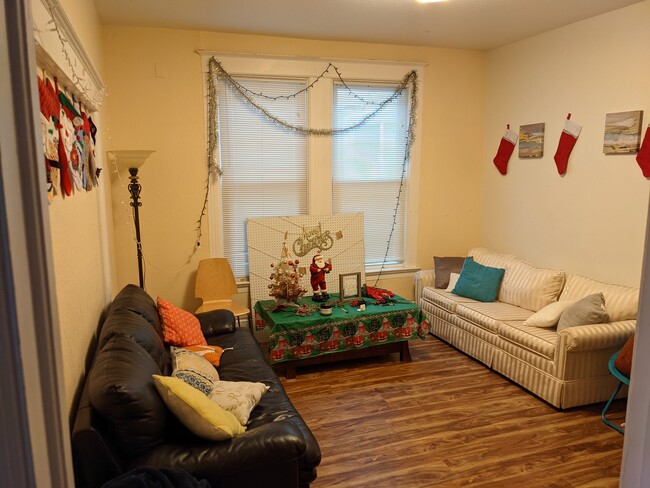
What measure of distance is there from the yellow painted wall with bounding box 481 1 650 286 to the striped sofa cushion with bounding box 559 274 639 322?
0.15 metres

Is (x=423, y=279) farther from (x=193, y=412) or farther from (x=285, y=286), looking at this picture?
(x=193, y=412)

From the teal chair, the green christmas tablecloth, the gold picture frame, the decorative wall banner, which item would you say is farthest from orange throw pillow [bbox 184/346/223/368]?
the teal chair

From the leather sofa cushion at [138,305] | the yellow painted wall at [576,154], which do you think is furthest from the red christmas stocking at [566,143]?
the leather sofa cushion at [138,305]

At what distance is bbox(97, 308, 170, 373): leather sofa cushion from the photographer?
7.17ft

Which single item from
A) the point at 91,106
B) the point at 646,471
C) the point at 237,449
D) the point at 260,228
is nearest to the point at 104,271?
the point at 91,106

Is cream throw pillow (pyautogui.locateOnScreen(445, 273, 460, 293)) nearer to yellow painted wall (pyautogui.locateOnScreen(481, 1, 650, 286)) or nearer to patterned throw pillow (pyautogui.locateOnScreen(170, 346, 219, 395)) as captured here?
yellow painted wall (pyautogui.locateOnScreen(481, 1, 650, 286))

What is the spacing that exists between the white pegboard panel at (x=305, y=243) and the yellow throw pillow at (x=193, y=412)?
2.42m

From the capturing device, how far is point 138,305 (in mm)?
2766

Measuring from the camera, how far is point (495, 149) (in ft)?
15.5

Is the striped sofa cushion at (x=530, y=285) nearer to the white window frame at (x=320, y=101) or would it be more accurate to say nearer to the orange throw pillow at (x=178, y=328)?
the white window frame at (x=320, y=101)

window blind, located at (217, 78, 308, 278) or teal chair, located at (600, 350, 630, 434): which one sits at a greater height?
window blind, located at (217, 78, 308, 278)

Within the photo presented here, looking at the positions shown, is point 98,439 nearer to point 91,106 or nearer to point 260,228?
point 91,106

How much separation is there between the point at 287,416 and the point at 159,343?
0.84 metres

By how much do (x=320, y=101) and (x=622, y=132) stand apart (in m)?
2.43
